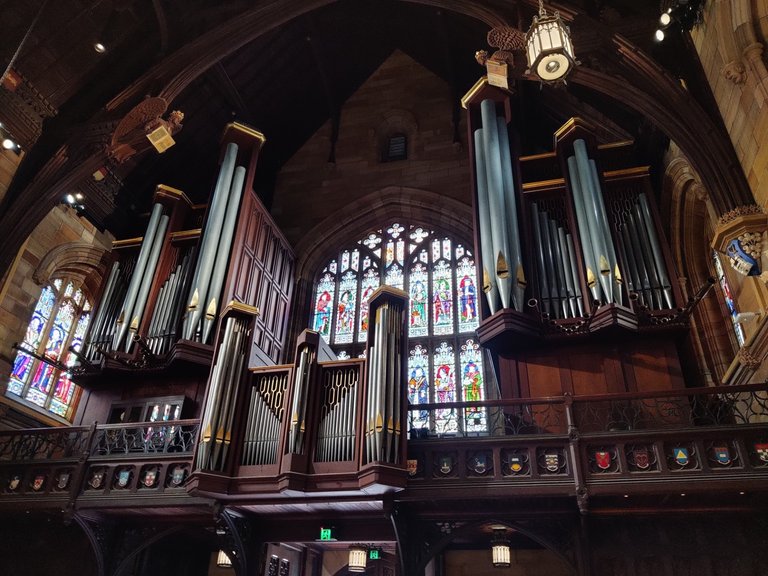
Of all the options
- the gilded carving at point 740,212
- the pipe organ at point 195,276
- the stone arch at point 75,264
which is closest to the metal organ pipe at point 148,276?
the pipe organ at point 195,276

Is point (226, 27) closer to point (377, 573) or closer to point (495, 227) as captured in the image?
point (495, 227)

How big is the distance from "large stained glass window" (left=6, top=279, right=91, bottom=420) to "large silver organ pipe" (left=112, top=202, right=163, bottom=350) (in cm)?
185

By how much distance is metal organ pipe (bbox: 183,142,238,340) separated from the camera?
1181 cm

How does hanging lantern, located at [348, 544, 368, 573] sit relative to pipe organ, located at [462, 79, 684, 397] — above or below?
below

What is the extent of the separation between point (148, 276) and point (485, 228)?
23.0ft

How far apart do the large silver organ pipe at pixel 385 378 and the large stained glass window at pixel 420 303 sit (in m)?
4.10

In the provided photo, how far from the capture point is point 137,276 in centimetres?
1318

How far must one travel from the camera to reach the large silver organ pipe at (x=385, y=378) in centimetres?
805

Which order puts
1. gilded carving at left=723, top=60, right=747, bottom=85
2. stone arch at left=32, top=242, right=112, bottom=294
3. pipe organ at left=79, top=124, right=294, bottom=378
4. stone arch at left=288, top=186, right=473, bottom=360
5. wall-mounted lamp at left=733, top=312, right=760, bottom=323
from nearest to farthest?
1. wall-mounted lamp at left=733, top=312, right=760, bottom=323
2. gilded carving at left=723, top=60, right=747, bottom=85
3. pipe organ at left=79, top=124, right=294, bottom=378
4. stone arch at left=32, top=242, right=112, bottom=294
5. stone arch at left=288, top=186, right=473, bottom=360

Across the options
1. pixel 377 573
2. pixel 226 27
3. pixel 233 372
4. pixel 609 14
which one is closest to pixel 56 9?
pixel 226 27

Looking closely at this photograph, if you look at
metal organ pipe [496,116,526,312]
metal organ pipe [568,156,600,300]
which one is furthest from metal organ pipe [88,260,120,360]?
metal organ pipe [568,156,600,300]

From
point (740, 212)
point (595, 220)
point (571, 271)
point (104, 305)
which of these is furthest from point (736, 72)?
point (104, 305)

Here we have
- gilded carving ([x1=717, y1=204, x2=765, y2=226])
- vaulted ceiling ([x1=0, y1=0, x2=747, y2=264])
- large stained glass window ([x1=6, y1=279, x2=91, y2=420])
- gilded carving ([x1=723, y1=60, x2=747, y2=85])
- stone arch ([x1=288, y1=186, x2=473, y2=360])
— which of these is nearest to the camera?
gilded carving ([x1=717, y1=204, x2=765, y2=226])

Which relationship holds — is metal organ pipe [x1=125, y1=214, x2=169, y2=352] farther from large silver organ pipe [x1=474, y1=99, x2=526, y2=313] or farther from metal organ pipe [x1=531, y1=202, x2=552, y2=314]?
metal organ pipe [x1=531, y1=202, x2=552, y2=314]
